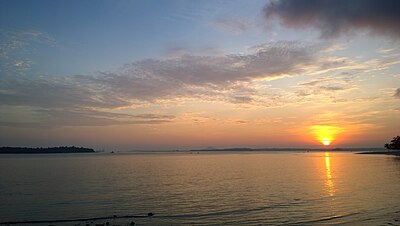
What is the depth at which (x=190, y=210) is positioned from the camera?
3338 cm

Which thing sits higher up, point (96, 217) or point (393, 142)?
point (393, 142)

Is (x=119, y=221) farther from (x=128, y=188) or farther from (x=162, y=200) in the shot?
(x=128, y=188)

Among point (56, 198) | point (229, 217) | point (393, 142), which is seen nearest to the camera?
point (229, 217)

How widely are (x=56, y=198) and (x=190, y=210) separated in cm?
1901

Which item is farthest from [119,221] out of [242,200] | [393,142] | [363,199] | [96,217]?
[393,142]

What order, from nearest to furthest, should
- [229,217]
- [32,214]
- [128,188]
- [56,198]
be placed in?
1. [229,217]
2. [32,214]
3. [56,198]
4. [128,188]

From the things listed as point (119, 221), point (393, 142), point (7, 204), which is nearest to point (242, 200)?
point (119, 221)

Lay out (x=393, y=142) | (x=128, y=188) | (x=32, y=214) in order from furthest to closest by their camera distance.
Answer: (x=393, y=142) < (x=128, y=188) < (x=32, y=214)

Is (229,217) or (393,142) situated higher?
(393,142)

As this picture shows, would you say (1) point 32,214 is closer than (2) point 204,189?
Yes

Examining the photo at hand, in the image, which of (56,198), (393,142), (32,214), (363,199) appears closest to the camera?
(32,214)

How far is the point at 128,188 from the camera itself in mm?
51562

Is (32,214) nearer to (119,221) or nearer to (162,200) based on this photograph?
(119,221)

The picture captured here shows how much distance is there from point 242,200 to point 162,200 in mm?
9503
